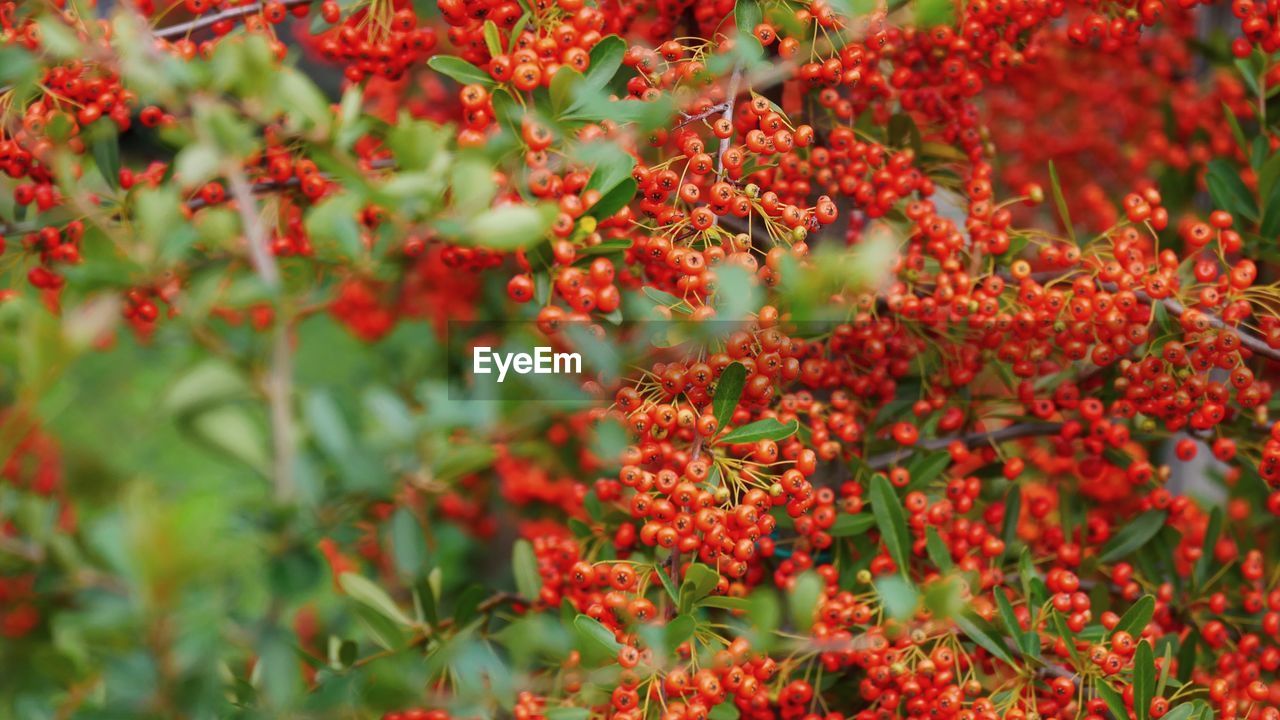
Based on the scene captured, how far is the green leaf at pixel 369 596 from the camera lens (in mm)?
1620

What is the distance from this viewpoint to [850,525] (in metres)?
1.66

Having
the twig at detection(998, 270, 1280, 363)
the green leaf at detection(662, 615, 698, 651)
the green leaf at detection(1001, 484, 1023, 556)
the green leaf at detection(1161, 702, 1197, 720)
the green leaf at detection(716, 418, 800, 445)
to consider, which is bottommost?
the green leaf at detection(1001, 484, 1023, 556)

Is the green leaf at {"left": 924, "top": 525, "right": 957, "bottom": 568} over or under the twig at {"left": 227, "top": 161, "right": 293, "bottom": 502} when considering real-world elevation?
under

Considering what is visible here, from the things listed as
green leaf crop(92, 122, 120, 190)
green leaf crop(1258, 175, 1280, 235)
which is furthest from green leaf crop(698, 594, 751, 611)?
green leaf crop(1258, 175, 1280, 235)

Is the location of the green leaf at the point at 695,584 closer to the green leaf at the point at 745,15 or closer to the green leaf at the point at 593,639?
the green leaf at the point at 593,639

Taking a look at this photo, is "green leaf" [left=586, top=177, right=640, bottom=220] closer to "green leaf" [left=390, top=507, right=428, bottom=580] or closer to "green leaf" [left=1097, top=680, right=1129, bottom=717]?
"green leaf" [left=390, top=507, right=428, bottom=580]

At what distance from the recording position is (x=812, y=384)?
69.3 inches

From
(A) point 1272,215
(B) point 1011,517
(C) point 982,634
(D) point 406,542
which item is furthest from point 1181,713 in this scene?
(D) point 406,542

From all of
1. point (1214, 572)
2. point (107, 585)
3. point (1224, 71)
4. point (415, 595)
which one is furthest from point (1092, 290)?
point (1224, 71)

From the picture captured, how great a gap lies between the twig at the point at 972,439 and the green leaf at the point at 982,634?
37 centimetres

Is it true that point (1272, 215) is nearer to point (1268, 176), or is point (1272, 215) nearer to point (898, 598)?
point (1268, 176)

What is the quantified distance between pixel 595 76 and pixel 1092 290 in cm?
81

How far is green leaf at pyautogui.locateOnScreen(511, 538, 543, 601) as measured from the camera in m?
1.78

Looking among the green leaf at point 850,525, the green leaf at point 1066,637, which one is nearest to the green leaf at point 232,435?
the green leaf at point 850,525
